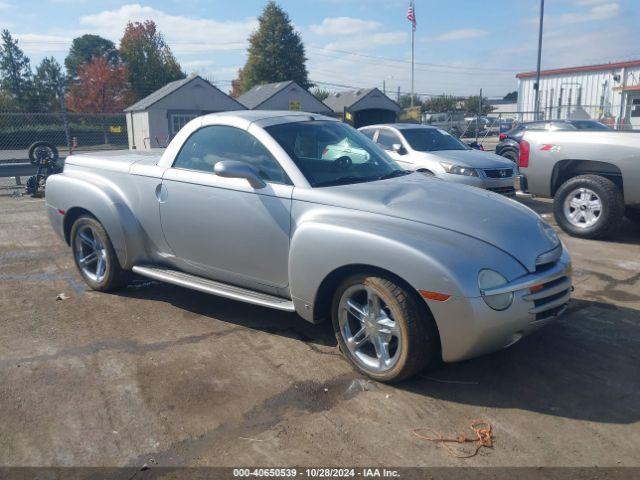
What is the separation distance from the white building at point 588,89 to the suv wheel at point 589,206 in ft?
85.7

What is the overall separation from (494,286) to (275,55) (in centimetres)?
5636

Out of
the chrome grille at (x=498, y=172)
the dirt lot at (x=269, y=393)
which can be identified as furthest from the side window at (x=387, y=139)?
the dirt lot at (x=269, y=393)

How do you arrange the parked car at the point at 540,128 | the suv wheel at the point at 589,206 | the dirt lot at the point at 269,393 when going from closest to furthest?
the dirt lot at the point at 269,393 → the suv wheel at the point at 589,206 → the parked car at the point at 540,128

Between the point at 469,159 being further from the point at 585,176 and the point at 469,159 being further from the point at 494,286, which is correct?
the point at 494,286

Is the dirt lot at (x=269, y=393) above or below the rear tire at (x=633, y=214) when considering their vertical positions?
below

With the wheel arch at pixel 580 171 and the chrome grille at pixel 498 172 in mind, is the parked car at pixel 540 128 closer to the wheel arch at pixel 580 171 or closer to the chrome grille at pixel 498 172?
the chrome grille at pixel 498 172

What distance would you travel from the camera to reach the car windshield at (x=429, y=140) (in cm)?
1014

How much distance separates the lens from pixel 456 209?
372 cm

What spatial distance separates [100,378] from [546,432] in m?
2.78

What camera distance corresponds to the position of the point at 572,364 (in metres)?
3.84

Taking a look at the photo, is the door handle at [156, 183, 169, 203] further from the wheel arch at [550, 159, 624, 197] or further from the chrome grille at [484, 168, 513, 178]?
the chrome grille at [484, 168, 513, 178]

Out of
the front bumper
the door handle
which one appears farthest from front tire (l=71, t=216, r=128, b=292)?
the front bumper

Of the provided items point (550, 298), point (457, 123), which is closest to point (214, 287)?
point (550, 298)

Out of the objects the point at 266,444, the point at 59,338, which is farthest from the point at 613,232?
the point at 59,338
